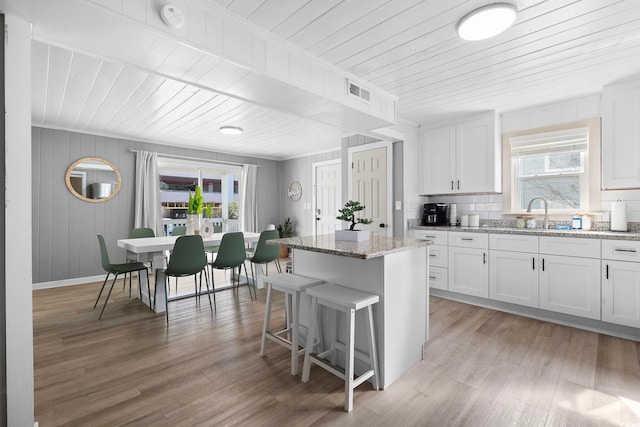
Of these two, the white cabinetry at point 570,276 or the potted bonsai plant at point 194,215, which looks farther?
the potted bonsai plant at point 194,215

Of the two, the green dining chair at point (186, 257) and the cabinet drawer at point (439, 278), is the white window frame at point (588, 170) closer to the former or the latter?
the cabinet drawer at point (439, 278)

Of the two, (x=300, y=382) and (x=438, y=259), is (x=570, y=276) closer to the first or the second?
(x=438, y=259)

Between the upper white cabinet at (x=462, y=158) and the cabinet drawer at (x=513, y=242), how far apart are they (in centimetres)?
65

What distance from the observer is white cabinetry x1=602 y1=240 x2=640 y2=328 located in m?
2.67

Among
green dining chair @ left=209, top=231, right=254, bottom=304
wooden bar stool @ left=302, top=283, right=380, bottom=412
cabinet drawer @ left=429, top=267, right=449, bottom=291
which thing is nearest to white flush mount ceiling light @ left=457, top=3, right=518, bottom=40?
wooden bar stool @ left=302, top=283, right=380, bottom=412

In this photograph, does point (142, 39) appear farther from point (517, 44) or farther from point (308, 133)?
point (308, 133)

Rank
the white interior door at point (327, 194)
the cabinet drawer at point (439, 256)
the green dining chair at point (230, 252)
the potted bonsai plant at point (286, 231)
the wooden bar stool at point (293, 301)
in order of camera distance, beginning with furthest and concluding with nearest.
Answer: the potted bonsai plant at point (286, 231) → the white interior door at point (327, 194) → the cabinet drawer at point (439, 256) → the green dining chair at point (230, 252) → the wooden bar stool at point (293, 301)

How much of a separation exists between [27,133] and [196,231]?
273 centimetres

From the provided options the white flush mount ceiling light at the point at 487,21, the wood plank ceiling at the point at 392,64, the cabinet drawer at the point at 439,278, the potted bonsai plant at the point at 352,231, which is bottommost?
the cabinet drawer at the point at 439,278

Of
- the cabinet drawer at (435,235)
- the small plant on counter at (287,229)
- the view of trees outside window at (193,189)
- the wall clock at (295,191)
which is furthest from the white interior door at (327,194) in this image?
the cabinet drawer at (435,235)

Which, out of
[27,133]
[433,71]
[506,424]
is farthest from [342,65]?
[506,424]

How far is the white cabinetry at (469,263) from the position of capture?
354cm

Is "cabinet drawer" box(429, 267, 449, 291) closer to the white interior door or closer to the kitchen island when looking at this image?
the kitchen island

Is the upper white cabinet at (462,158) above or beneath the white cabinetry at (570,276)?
above
